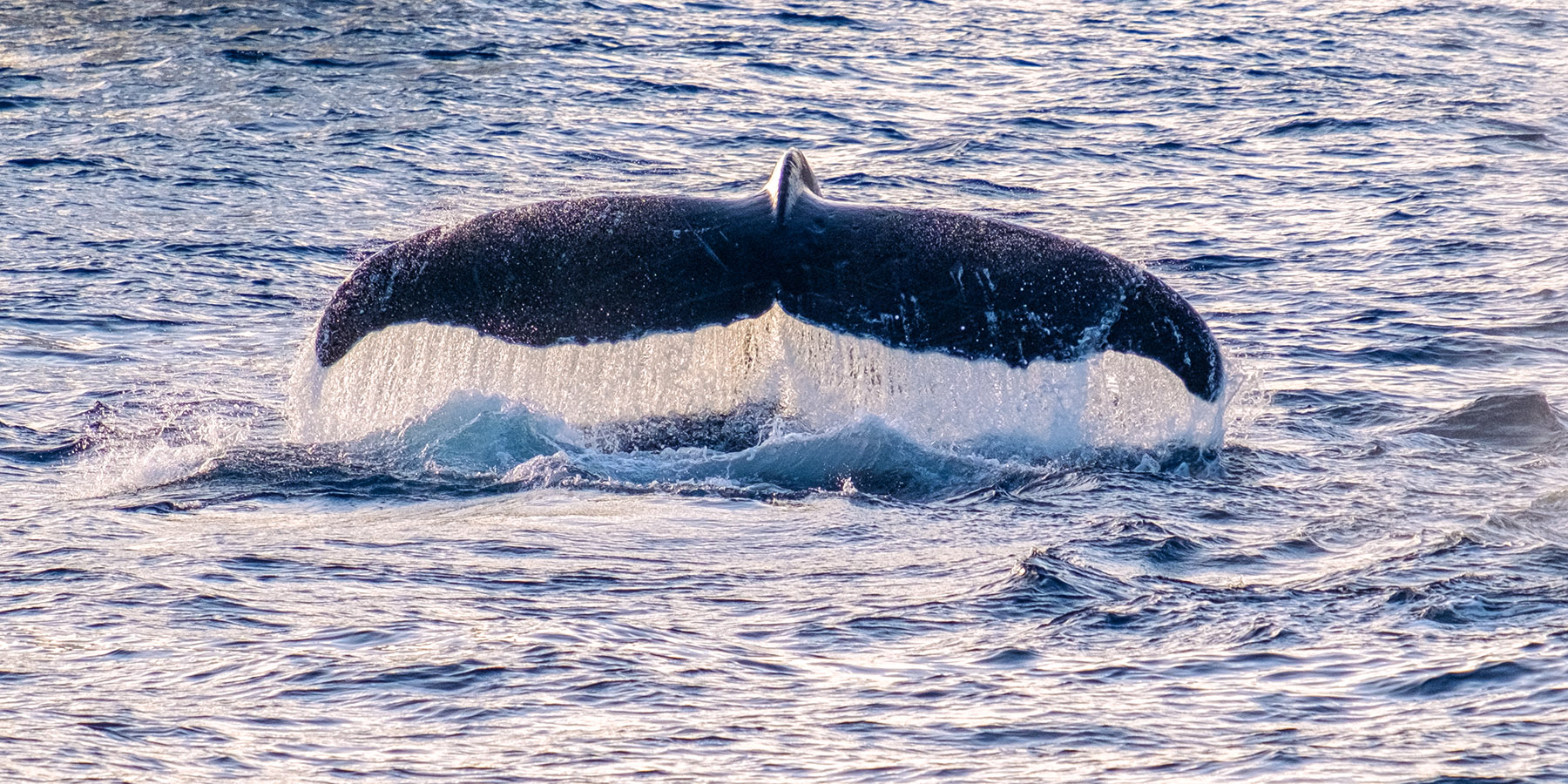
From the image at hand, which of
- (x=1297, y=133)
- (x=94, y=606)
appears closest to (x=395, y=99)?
(x=1297, y=133)

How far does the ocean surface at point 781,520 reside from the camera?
510 cm

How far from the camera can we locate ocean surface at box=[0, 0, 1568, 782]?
16.7 feet

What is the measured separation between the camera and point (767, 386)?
842 cm

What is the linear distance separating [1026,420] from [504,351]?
2.15 meters

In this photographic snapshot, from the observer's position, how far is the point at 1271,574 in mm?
6531

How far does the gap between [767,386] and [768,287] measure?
49.6 inches

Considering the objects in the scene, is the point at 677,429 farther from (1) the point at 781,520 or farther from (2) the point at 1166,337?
(2) the point at 1166,337

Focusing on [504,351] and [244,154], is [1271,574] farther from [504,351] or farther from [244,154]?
[244,154]

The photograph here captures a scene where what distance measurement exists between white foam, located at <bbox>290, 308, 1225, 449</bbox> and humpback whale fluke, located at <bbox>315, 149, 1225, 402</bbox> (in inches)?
3.3

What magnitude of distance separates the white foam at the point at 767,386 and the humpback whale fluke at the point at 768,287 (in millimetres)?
83

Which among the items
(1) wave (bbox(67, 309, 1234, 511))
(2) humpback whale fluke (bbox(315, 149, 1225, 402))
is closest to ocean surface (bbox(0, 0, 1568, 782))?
(1) wave (bbox(67, 309, 1234, 511))

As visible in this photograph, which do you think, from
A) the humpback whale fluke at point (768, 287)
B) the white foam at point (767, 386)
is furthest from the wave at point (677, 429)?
the humpback whale fluke at point (768, 287)

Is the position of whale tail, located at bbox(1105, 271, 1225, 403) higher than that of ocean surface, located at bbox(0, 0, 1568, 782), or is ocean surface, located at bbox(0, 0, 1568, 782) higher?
whale tail, located at bbox(1105, 271, 1225, 403)

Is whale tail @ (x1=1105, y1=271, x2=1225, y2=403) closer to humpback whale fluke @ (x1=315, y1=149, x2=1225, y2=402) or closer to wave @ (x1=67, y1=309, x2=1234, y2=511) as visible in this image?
humpback whale fluke @ (x1=315, y1=149, x2=1225, y2=402)
